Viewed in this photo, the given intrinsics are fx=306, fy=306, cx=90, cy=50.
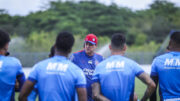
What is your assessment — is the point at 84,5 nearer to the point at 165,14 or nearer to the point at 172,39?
the point at 165,14

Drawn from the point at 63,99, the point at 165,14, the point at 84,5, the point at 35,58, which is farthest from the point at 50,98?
the point at 165,14

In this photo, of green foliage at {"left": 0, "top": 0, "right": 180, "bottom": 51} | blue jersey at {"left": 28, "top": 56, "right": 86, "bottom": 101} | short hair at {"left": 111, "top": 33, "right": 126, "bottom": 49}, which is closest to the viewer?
blue jersey at {"left": 28, "top": 56, "right": 86, "bottom": 101}

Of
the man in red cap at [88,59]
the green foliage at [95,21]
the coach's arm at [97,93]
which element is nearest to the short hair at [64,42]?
the coach's arm at [97,93]

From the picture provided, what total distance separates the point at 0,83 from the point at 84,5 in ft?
176

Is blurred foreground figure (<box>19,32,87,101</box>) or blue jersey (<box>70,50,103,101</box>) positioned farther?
blue jersey (<box>70,50,103,101</box>)

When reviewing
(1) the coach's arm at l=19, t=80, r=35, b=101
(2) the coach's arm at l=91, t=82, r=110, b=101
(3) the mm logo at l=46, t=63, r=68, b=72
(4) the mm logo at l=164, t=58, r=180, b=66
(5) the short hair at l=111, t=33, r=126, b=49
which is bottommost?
(2) the coach's arm at l=91, t=82, r=110, b=101

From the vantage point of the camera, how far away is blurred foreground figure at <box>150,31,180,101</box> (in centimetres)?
502

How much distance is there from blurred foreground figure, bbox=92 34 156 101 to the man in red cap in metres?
1.92

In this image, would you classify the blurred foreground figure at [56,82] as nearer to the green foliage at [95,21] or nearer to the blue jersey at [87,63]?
the blue jersey at [87,63]

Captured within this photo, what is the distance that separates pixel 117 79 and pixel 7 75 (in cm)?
161

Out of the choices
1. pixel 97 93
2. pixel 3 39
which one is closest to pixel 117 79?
pixel 97 93

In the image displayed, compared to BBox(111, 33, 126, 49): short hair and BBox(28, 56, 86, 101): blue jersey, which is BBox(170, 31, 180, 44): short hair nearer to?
BBox(111, 33, 126, 49): short hair

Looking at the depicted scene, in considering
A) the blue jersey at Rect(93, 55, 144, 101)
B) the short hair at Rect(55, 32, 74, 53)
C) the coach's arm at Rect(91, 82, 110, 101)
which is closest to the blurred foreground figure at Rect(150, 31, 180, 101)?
the blue jersey at Rect(93, 55, 144, 101)

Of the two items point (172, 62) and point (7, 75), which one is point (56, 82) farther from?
point (172, 62)
